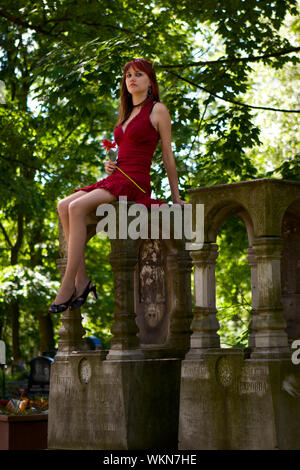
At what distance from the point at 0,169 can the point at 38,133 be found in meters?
4.80

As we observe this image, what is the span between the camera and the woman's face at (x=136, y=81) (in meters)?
7.80

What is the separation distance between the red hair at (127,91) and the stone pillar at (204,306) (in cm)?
146

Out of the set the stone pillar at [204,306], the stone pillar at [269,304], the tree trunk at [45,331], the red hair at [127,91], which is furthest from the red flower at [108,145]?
the tree trunk at [45,331]

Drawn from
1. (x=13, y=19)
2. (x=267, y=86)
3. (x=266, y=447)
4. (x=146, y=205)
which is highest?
(x=267, y=86)

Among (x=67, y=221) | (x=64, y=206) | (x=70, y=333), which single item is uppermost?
(x=64, y=206)

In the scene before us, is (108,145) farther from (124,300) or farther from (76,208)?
(124,300)

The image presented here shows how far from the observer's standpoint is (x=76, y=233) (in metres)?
7.41

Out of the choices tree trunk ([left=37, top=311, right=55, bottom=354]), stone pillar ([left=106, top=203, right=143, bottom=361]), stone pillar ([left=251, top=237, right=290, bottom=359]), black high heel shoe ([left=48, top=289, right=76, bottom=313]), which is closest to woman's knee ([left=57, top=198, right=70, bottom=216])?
stone pillar ([left=106, top=203, right=143, bottom=361])

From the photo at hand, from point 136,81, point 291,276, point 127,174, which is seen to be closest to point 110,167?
point 127,174

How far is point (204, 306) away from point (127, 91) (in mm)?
2100

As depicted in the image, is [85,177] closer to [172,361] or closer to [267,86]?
[267,86]

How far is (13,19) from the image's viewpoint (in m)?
14.0

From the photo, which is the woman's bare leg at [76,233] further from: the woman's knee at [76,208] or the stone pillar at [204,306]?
the stone pillar at [204,306]

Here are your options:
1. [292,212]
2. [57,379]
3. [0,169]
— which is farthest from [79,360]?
[0,169]
